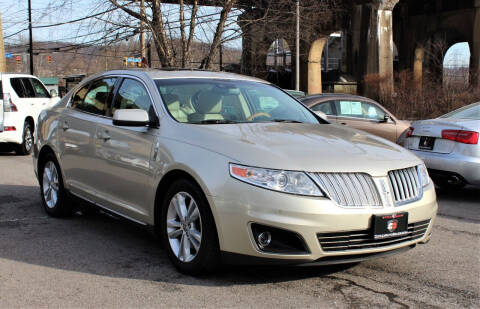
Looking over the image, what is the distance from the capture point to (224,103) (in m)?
5.16

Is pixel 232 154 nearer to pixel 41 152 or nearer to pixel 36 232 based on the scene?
pixel 36 232

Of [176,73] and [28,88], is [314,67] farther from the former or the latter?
[176,73]

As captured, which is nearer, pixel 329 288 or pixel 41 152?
pixel 329 288

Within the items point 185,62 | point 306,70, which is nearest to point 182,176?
point 185,62

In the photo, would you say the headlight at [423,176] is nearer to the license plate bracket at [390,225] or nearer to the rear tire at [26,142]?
the license plate bracket at [390,225]

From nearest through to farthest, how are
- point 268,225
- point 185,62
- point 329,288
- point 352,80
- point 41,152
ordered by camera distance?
point 268,225 → point 329,288 → point 41,152 → point 185,62 → point 352,80

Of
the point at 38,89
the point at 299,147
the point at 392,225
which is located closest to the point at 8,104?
the point at 38,89

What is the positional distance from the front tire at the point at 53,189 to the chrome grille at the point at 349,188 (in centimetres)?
347

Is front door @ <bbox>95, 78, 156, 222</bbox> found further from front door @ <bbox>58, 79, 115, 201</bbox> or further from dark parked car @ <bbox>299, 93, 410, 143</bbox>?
dark parked car @ <bbox>299, 93, 410, 143</bbox>

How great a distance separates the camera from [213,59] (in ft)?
63.9

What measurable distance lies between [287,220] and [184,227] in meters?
0.95

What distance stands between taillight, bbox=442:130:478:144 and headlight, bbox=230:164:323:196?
4350 millimetres

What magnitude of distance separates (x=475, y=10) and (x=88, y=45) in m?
27.4

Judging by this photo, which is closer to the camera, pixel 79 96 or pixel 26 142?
pixel 79 96
